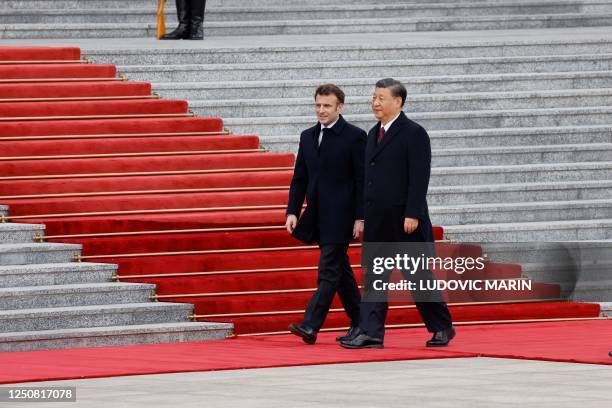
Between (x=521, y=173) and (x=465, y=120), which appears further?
(x=465, y=120)

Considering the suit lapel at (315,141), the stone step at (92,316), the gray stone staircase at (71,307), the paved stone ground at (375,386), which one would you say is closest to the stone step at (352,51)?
the gray stone staircase at (71,307)

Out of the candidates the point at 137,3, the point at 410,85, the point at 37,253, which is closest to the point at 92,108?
the point at 37,253

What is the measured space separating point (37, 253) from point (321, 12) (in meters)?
8.07

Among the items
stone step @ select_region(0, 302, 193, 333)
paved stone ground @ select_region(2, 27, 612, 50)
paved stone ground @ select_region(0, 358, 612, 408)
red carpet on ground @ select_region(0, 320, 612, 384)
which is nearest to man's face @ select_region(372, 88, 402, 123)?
red carpet on ground @ select_region(0, 320, 612, 384)

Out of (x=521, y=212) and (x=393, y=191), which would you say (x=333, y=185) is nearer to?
(x=393, y=191)

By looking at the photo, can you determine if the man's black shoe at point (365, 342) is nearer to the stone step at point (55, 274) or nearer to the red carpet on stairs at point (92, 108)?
the stone step at point (55, 274)

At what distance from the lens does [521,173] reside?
1266cm

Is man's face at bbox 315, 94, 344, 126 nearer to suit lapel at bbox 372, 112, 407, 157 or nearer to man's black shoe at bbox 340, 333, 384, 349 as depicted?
suit lapel at bbox 372, 112, 407, 157

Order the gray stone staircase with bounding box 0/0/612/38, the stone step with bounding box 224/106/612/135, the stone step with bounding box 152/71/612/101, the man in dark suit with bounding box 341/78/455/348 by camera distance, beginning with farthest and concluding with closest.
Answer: the gray stone staircase with bounding box 0/0/612/38 → the stone step with bounding box 152/71/612/101 → the stone step with bounding box 224/106/612/135 → the man in dark suit with bounding box 341/78/455/348

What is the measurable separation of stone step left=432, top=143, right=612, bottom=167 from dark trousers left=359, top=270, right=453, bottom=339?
3755 millimetres

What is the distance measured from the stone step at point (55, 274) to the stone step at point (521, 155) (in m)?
3.52

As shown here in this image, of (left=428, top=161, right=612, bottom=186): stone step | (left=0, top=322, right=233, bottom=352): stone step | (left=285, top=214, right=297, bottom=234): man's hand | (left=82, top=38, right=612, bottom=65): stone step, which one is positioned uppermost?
(left=82, top=38, right=612, bottom=65): stone step

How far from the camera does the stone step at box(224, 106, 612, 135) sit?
12930mm

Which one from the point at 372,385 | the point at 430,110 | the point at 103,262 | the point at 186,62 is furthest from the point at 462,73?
the point at 372,385
